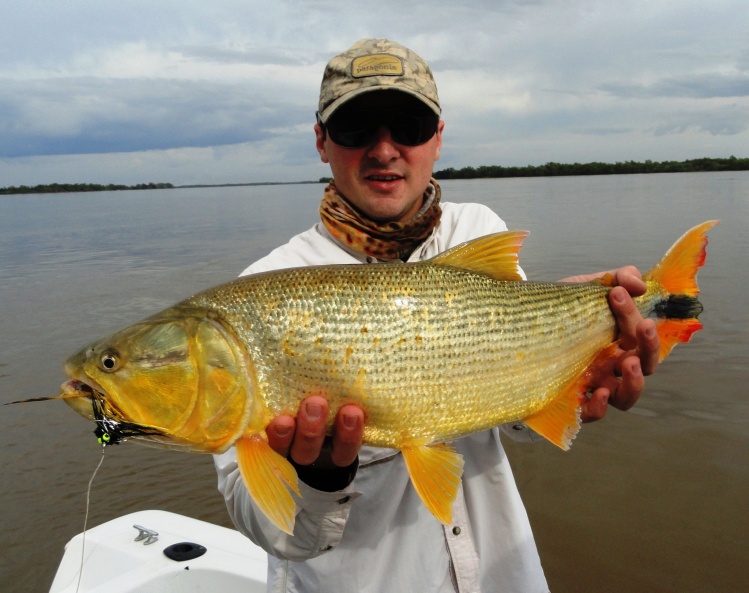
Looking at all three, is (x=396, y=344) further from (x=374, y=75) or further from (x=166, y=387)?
(x=374, y=75)

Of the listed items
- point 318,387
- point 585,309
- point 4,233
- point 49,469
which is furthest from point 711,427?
point 4,233

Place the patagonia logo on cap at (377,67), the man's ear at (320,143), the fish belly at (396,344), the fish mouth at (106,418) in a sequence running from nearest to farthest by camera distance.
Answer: the fish mouth at (106,418)
the fish belly at (396,344)
the patagonia logo on cap at (377,67)
the man's ear at (320,143)

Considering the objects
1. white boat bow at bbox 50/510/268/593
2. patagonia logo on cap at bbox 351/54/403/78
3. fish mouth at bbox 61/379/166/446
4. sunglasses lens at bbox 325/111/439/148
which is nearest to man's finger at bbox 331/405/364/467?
fish mouth at bbox 61/379/166/446

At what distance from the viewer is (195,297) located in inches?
99.3

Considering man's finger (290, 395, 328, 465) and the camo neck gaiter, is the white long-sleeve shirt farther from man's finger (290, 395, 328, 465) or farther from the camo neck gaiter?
the camo neck gaiter

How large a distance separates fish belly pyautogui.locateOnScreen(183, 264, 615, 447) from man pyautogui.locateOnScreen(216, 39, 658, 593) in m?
0.15

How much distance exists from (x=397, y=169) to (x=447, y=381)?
1.33 meters

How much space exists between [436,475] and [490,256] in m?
1.06

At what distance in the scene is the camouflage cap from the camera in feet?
10.4

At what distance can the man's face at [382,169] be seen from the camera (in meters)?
3.23

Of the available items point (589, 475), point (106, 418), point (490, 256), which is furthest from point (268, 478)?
point (589, 475)

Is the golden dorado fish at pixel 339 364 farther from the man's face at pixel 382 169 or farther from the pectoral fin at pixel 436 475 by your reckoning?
the man's face at pixel 382 169

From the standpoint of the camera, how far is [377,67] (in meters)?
3.19

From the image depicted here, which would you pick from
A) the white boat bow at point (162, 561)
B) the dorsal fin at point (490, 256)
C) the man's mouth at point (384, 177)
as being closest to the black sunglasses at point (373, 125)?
the man's mouth at point (384, 177)
